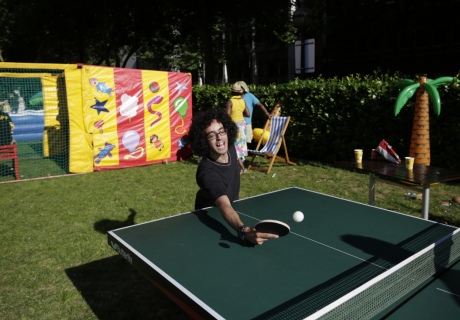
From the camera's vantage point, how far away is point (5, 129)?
29.8 ft

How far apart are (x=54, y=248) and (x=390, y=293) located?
3.89 metres

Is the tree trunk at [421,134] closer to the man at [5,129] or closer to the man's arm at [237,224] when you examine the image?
the man's arm at [237,224]

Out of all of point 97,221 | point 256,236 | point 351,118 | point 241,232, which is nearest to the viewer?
point 256,236

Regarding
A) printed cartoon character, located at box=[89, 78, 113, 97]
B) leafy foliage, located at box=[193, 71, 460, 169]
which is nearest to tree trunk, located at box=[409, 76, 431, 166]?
leafy foliage, located at box=[193, 71, 460, 169]

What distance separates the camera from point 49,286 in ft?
11.6

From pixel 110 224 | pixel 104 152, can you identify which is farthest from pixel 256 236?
pixel 104 152

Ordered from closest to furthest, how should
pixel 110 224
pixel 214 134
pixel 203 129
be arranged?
pixel 214 134 → pixel 203 129 → pixel 110 224

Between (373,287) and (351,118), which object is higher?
(351,118)

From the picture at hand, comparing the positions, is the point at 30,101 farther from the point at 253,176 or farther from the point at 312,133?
the point at 312,133

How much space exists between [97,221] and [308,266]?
158 inches

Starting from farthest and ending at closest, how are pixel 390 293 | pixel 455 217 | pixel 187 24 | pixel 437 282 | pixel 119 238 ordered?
1. pixel 187 24
2. pixel 455 217
3. pixel 119 238
4. pixel 437 282
5. pixel 390 293

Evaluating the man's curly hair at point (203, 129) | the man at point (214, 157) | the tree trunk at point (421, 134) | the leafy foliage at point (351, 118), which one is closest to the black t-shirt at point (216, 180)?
the man at point (214, 157)

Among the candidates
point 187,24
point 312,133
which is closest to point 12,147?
point 312,133

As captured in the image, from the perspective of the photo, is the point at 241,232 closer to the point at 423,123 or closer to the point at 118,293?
the point at 118,293
